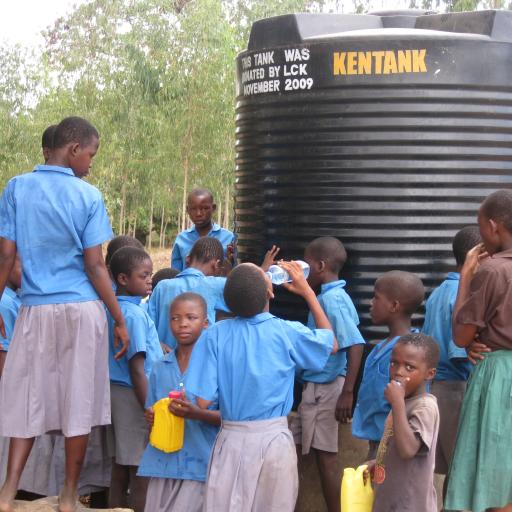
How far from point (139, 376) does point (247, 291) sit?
903 millimetres

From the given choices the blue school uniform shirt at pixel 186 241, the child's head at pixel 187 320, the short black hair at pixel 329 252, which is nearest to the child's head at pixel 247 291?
the child's head at pixel 187 320

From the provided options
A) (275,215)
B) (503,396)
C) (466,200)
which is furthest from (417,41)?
(503,396)

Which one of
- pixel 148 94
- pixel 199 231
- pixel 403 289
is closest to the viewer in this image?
pixel 403 289

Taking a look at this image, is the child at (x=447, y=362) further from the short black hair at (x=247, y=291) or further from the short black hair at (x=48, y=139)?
the short black hair at (x=48, y=139)

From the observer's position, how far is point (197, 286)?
16.1ft

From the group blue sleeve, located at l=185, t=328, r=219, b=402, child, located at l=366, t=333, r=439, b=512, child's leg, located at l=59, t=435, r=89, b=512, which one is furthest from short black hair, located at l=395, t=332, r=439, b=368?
child's leg, located at l=59, t=435, r=89, b=512

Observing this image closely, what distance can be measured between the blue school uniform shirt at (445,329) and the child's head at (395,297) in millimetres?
320

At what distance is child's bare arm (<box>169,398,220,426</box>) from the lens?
3.77 meters

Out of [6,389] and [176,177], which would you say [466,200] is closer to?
[6,389]

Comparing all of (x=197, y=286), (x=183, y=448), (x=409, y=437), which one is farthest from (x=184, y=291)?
(x=409, y=437)

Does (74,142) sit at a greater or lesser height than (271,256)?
greater

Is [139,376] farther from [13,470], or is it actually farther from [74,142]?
[74,142]

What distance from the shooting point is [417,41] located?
5031mm

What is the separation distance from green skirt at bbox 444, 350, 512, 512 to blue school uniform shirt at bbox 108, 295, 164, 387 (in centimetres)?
142
